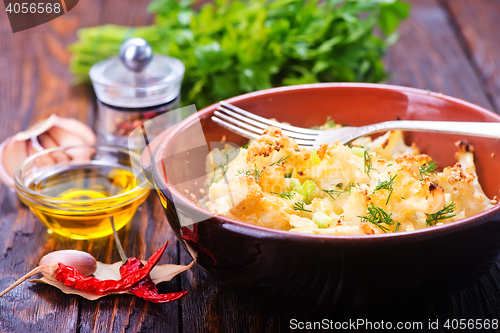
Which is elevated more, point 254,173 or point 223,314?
point 254,173

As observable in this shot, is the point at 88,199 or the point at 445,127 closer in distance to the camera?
the point at 445,127

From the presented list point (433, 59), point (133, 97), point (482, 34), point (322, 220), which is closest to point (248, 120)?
point (322, 220)

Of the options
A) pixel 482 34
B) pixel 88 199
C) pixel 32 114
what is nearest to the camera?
pixel 88 199

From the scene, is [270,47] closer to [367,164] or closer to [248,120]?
[248,120]

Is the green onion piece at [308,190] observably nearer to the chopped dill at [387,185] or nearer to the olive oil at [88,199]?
the chopped dill at [387,185]

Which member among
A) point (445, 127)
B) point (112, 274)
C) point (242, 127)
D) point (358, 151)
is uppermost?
point (445, 127)

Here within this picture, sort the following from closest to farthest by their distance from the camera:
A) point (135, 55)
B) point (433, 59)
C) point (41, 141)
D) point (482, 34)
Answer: point (41, 141)
point (135, 55)
point (433, 59)
point (482, 34)
